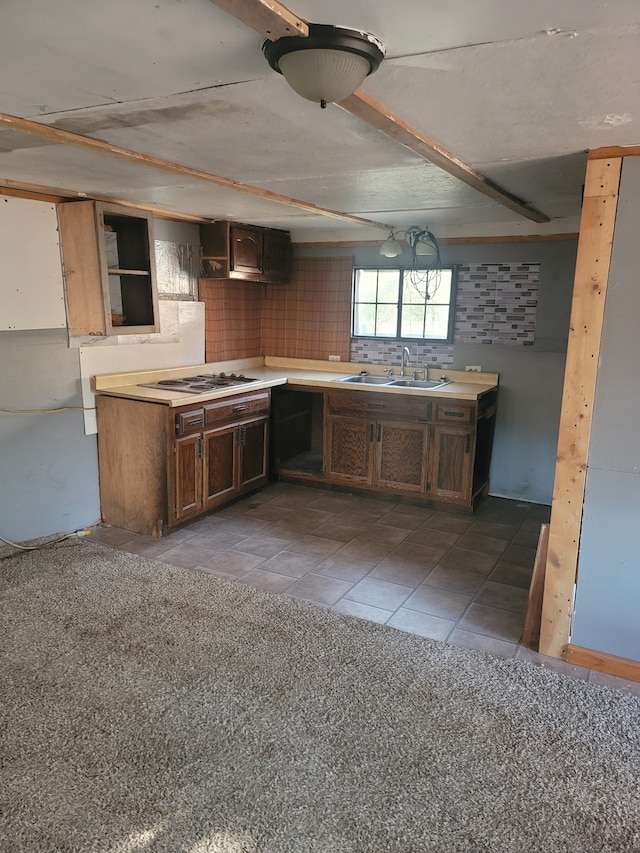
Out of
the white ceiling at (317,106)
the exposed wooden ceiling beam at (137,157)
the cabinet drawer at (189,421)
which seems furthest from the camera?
the cabinet drawer at (189,421)

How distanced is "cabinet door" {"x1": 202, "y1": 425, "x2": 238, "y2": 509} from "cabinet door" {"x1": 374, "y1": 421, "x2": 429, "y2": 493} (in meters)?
1.15

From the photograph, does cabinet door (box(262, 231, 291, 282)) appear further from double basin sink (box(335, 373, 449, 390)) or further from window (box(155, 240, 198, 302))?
double basin sink (box(335, 373, 449, 390))

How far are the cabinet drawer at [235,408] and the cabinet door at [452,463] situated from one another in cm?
138

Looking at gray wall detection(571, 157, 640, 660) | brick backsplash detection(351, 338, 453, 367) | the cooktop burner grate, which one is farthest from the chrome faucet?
gray wall detection(571, 157, 640, 660)

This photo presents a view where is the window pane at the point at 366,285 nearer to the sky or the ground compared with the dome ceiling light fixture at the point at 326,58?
nearer to the ground

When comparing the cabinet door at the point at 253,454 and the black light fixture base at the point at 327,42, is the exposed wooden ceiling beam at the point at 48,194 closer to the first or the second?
the cabinet door at the point at 253,454

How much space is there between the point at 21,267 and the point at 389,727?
3.18m

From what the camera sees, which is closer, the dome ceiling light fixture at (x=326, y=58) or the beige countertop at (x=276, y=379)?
the dome ceiling light fixture at (x=326, y=58)

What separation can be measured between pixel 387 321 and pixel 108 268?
2424 millimetres

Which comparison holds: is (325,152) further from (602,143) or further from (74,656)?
(74,656)

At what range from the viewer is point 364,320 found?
5.30 m

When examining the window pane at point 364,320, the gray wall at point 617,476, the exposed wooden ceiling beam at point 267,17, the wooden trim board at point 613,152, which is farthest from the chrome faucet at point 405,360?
the exposed wooden ceiling beam at point 267,17

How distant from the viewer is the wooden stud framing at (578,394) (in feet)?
7.52

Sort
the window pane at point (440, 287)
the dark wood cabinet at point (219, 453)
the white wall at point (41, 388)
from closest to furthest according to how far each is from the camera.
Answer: the white wall at point (41, 388) → the dark wood cabinet at point (219, 453) → the window pane at point (440, 287)
